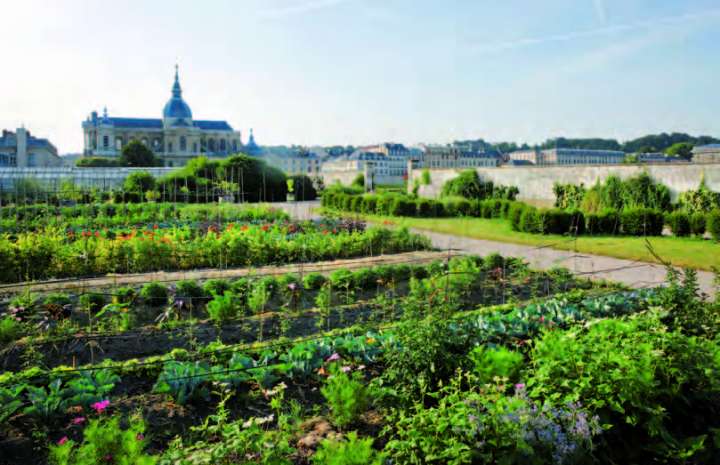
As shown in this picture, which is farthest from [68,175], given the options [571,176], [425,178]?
[571,176]

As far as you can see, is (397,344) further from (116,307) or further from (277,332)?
(116,307)

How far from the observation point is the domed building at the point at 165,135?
245 ft

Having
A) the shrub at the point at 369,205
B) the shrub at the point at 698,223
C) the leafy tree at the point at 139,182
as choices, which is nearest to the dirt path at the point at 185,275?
the shrub at the point at 698,223

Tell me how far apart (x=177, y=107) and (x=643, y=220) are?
72.4 m

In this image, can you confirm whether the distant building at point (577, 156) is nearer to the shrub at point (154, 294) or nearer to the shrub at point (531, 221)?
the shrub at point (531, 221)

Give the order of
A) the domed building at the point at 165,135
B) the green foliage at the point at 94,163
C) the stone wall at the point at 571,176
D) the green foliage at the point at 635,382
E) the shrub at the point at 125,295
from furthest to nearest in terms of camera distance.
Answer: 1. the domed building at the point at 165,135
2. the green foliage at the point at 94,163
3. the stone wall at the point at 571,176
4. the shrub at the point at 125,295
5. the green foliage at the point at 635,382

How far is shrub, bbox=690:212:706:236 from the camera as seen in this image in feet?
42.6

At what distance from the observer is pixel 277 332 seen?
525 centimetres

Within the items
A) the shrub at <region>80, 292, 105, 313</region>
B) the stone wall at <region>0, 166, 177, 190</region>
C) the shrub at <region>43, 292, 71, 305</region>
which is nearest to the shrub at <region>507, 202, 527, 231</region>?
the shrub at <region>80, 292, 105, 313</region>

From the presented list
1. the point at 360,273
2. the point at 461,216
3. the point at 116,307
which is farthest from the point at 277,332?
the point at 461,216

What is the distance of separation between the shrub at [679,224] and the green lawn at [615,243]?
0.34 meters

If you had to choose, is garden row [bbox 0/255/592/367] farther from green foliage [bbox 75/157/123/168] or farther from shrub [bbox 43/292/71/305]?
green foliage [bbox 75/157/123/168]

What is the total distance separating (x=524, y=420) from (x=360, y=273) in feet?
15.2

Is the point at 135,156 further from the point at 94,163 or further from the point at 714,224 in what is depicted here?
the point at 714,224
